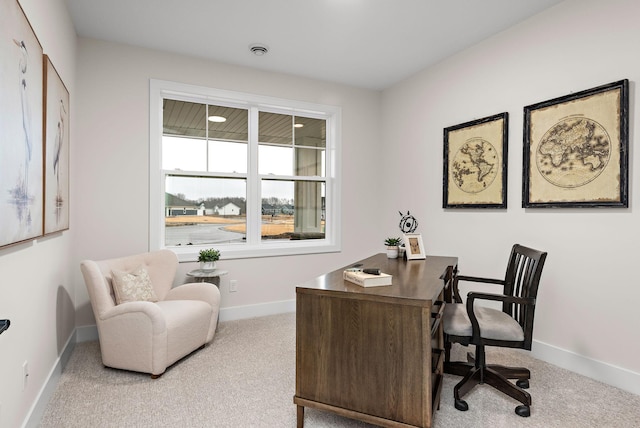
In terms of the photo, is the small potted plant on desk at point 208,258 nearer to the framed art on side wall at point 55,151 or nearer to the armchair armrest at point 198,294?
the armchair armrest at point 198,294

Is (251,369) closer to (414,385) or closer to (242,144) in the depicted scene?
(414,385)

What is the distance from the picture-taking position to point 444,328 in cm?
225

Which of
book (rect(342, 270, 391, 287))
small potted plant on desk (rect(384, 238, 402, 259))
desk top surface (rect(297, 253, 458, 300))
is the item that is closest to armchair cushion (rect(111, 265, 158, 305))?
desk top surface (rect(297, 253, 458, 300))

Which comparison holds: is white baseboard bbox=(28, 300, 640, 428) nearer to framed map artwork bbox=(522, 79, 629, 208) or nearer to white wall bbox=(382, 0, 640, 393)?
white wall bbox=(382, 0, 640, 393)

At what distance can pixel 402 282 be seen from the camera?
6.79 feet

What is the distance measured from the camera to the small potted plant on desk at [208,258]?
3.60 metres

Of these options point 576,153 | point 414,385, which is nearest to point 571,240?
point 576,153

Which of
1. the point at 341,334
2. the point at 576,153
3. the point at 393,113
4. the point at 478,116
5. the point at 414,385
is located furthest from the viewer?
the point at 393,113

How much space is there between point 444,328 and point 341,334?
2.50 feet

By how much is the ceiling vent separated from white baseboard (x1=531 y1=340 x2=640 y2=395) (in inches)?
141

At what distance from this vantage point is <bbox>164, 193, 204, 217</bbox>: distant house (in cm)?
385

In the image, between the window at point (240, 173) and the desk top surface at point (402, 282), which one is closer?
the desk top surface at point (402, 282)

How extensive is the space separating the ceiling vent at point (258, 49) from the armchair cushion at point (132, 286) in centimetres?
231

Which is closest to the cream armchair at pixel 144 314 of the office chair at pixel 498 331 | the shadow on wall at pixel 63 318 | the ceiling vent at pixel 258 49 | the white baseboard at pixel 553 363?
the shadow on wall at pixel 63 318
